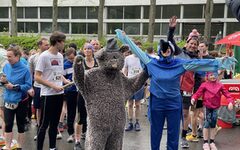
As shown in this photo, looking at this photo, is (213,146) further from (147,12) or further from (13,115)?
(147,12)

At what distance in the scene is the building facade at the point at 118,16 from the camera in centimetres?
2745

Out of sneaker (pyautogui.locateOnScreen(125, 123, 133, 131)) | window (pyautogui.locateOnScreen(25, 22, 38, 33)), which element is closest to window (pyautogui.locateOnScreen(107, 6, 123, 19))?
window (pyautogui.locateOnScreen(25, 22, 38, 33))

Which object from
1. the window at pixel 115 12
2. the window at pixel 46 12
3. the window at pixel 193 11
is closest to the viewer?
the window at pixel 193 11

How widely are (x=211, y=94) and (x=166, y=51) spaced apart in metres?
1.90

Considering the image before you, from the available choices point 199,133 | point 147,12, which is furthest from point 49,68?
point 147,12

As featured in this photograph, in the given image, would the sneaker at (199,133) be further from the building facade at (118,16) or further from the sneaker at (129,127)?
the building facade at (118,16)

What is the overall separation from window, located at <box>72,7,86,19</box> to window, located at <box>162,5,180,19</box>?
6.97m

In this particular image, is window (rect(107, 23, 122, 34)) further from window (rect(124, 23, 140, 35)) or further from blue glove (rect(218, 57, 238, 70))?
blue glove (rect(218, 57, 238, 70))

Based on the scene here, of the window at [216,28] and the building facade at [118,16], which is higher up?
the building facade at [118,16]

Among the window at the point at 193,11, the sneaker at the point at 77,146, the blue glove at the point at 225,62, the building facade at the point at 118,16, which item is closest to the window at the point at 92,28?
the building facade at the point at 118,16

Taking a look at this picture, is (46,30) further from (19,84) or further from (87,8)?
(19,84)

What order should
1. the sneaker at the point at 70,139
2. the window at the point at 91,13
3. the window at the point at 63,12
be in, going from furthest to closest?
the window at the point at 63,12 → the window at the point at 91,13 → the sneaker at the point at 70,139

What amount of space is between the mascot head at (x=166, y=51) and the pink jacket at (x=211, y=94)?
1708mm

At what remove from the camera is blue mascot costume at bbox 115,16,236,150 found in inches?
194
